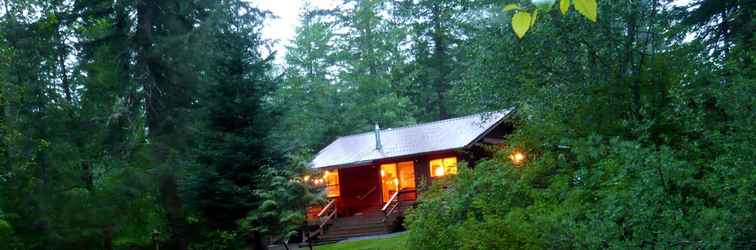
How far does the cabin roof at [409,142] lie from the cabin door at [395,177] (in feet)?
2.65

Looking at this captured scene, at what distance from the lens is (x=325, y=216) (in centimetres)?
2017

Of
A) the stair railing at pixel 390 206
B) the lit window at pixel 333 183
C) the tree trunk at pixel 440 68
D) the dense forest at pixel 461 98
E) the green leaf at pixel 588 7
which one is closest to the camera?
the green leaf at pixel 588 7

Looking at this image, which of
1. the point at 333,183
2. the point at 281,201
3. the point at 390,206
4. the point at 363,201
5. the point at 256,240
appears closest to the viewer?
the point at 281,201

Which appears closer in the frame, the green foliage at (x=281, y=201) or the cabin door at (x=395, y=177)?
the green foliage at (x=281, y=201)

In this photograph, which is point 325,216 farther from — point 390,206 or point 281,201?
point 281,201

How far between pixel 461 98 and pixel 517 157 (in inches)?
188

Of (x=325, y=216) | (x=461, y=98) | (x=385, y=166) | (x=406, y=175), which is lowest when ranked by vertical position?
(x=325, y=216)

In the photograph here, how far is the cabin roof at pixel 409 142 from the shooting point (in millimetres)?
18828

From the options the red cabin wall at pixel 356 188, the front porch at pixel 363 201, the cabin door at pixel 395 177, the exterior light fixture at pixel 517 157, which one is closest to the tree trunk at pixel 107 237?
the front porch at pixel 363 201

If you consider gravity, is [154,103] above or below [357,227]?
above

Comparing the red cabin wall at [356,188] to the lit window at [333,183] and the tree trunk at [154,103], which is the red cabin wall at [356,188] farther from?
the tree trunk at [154,103]

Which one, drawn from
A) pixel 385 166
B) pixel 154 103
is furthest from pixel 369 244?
pixel 385 166

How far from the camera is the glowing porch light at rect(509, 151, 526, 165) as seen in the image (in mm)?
9580

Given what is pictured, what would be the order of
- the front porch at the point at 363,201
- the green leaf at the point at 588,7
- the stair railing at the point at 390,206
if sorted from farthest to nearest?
the front porch at the point at 363,201 → the stair railing at the point at 390,206 → the green leaf at the point at 588,7
